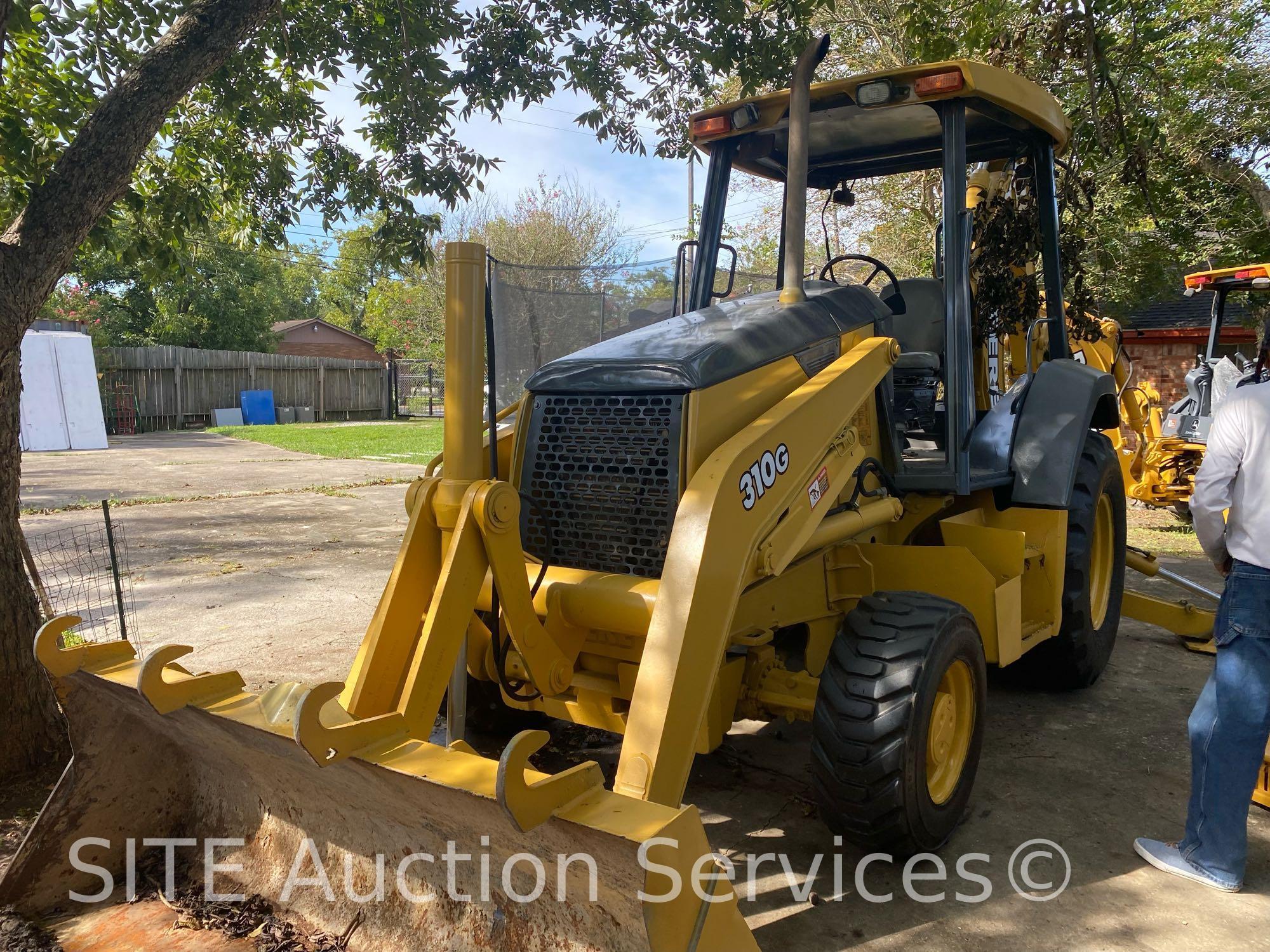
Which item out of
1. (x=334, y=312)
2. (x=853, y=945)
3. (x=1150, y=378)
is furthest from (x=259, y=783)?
(x=334, y=312)

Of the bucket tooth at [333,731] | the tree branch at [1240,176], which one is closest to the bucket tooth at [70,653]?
the bucket tooth at [333,731]

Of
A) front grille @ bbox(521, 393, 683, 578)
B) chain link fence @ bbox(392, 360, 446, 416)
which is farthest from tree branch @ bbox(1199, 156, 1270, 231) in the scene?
chain link fence @ bbox(392, 360, 446, 416)

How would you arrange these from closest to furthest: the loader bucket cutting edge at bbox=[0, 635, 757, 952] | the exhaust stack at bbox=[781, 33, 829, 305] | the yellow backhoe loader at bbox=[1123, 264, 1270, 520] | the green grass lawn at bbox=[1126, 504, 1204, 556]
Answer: the loader bucket cutting edge at bbox=[0, 635, 757, 952]
the exhaust stack at bbox=[781, 33, 829, 305]
the green grass lawn at bbox=[1126, 504, 1204, 556]
the yellow backhoe loader at bbox=[1123, 264, 1270, 520]

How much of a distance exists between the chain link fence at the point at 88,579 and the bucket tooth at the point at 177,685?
154 centimetres

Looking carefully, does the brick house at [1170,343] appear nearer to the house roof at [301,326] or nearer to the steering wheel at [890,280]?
the steering wheel at [890,280]

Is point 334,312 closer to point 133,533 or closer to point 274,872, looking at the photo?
point 133,533

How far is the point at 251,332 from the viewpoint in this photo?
32625 millimetres

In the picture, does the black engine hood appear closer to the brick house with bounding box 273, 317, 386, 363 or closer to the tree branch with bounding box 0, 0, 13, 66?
the tree branch with bounding box 0, 0, 13, 66

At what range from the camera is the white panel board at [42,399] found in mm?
18641

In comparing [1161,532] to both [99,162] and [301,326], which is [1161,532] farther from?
[301,326]

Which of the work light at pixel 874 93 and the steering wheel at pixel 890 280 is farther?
the steering wheel at pixel 890 280

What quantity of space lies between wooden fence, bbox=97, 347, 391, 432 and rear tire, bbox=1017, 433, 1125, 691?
2502 centimetres

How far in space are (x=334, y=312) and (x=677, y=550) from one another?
5978cm

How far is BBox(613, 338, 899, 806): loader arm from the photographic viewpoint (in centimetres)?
241
